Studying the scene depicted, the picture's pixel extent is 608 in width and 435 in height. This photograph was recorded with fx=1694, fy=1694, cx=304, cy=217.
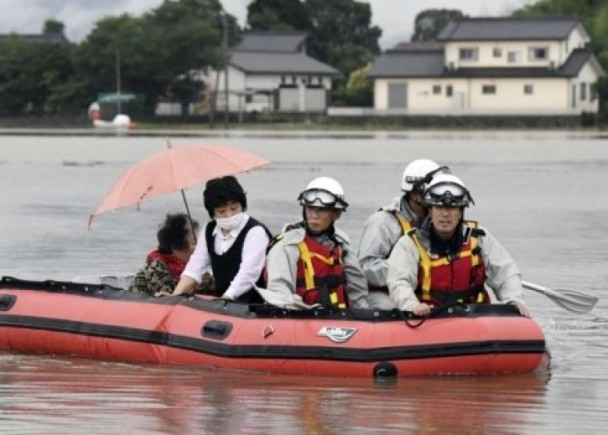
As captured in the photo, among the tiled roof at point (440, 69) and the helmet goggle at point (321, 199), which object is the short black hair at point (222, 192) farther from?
the tiled roof at point (440, 69)

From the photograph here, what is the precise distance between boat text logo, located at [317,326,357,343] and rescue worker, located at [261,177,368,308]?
0.89 feet

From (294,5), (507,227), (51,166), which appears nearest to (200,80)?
(294,5)

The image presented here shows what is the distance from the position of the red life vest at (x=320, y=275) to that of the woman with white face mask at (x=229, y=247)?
395 mm

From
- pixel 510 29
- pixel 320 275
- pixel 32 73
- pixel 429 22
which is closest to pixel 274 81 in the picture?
pixel 32 73

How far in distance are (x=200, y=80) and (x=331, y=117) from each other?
33.3 ft

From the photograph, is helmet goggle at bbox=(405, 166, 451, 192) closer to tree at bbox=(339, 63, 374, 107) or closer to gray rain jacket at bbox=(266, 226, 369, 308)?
gray rain jacket at bbox=(266, 226, 369, 308)

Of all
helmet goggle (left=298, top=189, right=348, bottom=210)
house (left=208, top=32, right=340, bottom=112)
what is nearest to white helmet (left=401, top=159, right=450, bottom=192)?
helmet goggle (left=298, top=189, right=348, bottom=210)

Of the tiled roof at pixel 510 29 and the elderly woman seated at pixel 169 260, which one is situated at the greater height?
the tiled roof at pixel 510 29

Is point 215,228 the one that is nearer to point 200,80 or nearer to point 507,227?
point 507,227

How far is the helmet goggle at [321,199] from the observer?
11.0m

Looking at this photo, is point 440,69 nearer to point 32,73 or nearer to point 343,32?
point 32,73

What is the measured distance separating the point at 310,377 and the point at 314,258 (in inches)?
31.9

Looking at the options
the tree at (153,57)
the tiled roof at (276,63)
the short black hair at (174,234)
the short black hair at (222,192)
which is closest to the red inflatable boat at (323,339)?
the short black hair at (174,234)

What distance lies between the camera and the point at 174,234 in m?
12.1
